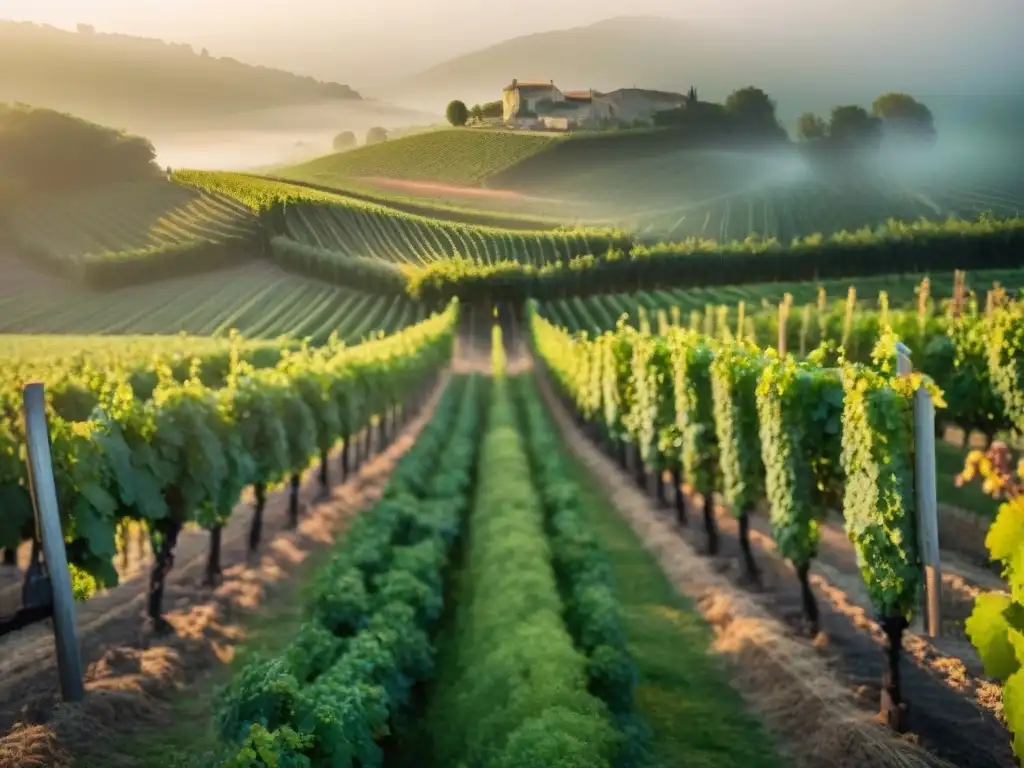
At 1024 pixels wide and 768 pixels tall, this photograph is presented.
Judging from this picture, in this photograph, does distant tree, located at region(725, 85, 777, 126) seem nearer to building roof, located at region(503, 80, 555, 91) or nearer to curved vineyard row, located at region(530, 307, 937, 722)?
building roof, located at region(503, 80, 555, 91)

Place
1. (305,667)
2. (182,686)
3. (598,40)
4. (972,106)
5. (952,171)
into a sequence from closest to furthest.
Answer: (305,667) → (182,686) → (972,106) → (952,171) → (598,40)

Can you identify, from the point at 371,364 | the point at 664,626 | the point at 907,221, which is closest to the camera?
the point at 664,626

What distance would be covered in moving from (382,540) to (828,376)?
403 centimetres

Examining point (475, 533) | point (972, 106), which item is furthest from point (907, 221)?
point (475, 533)

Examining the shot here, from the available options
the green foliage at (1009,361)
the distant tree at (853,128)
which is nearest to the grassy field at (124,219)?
the distant tree at (853,128)

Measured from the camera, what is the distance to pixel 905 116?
2952cm

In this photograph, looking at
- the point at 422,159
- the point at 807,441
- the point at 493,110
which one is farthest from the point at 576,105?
the point at 807,441

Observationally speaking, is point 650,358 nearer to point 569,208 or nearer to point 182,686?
point 182,686

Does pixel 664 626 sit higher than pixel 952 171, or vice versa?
pixel 952 171

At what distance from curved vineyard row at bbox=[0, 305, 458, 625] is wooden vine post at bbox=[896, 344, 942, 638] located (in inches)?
228

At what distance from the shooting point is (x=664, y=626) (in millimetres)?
8508

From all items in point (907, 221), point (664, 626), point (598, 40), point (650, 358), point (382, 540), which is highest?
point (598, 40)

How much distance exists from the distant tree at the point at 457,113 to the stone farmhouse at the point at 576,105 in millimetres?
1466

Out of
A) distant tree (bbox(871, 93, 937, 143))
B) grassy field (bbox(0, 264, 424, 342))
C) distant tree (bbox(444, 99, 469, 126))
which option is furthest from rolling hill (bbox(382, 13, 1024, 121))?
grassy field (bbox(0, 264, 424, 342))
